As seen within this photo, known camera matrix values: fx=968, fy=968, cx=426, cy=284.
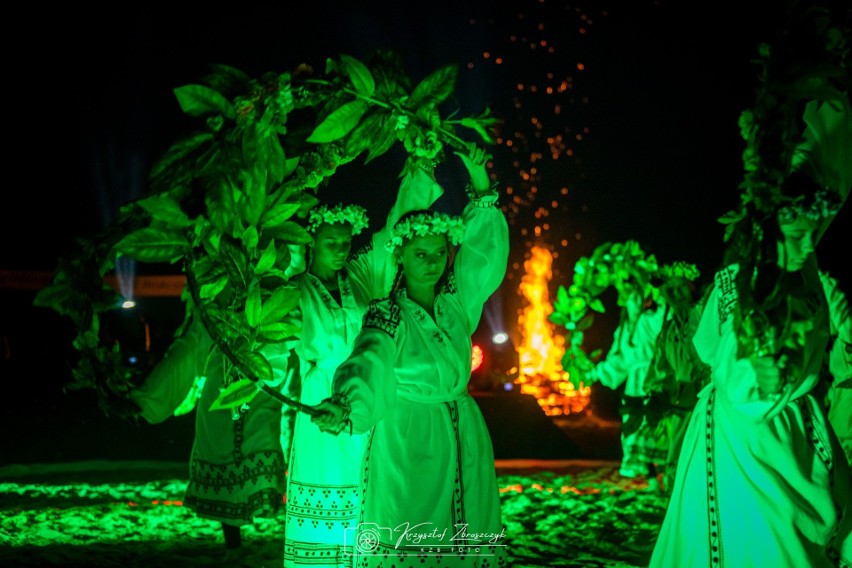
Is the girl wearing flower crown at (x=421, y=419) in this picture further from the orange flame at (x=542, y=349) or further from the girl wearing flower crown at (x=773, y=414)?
the orange flame at (x=542, y=349)

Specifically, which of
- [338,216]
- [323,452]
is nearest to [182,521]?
[323,452]

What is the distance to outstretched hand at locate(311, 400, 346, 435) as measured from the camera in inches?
147

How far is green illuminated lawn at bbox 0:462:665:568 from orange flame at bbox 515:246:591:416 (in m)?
5.42

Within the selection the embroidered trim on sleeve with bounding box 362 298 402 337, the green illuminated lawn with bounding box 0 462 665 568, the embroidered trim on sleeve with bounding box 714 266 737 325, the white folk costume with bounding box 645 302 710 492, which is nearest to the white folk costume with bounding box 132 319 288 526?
the green illuminated lawn with bounding box 0 462 665 568

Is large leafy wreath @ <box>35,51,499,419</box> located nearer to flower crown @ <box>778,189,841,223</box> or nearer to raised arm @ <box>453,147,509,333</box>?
raised arm @ <box>453,147,509,333</box>

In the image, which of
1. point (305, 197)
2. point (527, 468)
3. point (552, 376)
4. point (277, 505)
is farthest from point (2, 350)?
point (305, 197)

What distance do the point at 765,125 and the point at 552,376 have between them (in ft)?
44.0

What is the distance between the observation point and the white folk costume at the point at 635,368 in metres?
7.98

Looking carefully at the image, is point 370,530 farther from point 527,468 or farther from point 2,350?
point 2,350

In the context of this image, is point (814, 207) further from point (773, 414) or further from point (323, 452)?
point (323, 452)

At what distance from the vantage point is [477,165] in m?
4.36

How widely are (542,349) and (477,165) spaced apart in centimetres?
1536

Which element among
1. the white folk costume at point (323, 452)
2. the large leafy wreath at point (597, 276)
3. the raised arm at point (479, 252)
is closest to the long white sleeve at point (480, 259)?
the raised arm at point (479, 252)

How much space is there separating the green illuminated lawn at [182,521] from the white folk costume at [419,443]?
6.14 feet
